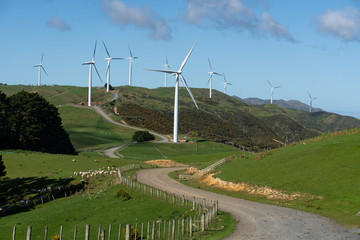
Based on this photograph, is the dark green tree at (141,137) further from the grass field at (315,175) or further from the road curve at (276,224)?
the road curve at (276,224)

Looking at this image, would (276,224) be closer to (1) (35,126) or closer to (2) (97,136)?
(1) (35,126)

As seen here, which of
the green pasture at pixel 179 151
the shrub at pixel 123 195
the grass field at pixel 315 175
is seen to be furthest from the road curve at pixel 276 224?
the green pasture at pixel 179 151

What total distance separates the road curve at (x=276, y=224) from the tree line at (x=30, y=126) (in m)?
69.3

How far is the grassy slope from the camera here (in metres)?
44.4

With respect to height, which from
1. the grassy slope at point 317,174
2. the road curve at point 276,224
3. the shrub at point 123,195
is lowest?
the shrub at point 123,195

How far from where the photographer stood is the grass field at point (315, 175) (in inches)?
1750

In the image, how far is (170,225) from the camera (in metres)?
39.1

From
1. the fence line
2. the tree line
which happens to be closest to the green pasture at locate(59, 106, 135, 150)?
the tree line

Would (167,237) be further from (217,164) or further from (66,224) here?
(217,164)

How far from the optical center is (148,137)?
172 meters

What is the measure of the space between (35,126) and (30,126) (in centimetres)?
136

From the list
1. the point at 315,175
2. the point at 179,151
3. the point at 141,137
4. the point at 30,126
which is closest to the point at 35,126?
the point at 30,126

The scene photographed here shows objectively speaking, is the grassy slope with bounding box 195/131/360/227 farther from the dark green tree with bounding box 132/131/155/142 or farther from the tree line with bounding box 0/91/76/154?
the dark green tree with bounding box 132/131/155/142

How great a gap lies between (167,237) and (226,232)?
4709 mm
